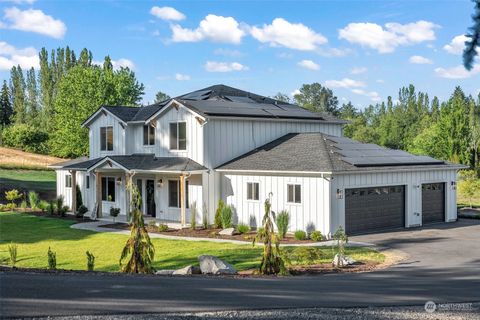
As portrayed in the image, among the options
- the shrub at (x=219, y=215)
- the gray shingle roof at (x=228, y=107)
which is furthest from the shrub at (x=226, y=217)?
the gray shingle roof at (x=228, y=107)

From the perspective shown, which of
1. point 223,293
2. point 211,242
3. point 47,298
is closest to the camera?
point 47,298

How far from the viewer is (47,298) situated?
9.11m

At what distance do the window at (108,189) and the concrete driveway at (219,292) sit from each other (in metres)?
20.2

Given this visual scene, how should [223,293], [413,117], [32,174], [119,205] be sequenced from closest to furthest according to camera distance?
[223,293] < [119,205] < [32,174] < [413,117]

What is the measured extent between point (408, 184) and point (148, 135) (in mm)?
13913

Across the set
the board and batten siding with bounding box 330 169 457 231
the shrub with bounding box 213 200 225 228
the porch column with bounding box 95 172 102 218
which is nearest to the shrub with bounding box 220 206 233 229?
the shrub with bounding box 213 200 225 228

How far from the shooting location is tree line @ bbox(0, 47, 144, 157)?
5697 centimetres

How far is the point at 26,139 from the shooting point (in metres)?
71.1

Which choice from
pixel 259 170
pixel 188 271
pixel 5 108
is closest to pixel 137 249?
pixel 188 271

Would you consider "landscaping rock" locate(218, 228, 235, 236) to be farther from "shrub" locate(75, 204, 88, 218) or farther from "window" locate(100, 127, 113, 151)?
"window" locate(100, 127, 113, 151)

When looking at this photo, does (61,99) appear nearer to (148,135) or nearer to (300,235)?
(148,135)

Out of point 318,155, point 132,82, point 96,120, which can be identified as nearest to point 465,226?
point 318,155

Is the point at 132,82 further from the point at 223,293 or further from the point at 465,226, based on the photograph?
the point at 223,293

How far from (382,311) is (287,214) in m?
14.4
